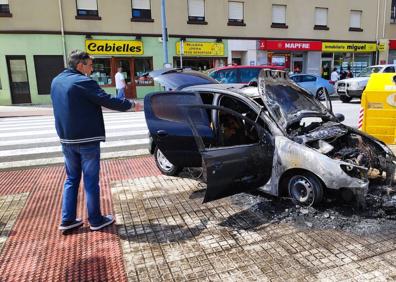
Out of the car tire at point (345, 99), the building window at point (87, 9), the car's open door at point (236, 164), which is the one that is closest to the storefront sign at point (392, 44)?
the car tire at point (345, 99)

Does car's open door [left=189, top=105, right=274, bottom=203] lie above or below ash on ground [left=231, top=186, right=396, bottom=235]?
above

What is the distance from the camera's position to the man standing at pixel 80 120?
383 cm

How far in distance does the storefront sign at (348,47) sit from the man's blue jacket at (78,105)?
25.7 meters

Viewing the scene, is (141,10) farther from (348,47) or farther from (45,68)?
(348,47)

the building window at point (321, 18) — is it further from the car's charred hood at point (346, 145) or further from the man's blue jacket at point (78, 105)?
the man's blue jacket at point (78, 105)

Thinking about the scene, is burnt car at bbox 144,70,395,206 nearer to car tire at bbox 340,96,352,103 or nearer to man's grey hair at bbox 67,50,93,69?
man's grey hair at bbox 67,50,93,69

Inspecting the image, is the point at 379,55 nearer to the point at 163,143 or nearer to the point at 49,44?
the point at 49,44

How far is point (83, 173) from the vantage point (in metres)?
4.09

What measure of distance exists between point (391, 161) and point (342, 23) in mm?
25460

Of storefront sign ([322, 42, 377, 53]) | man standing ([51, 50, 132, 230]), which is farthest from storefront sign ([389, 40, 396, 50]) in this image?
man standing ([51, 50, 132, 230])

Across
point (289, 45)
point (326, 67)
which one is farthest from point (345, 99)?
point (326, 67)

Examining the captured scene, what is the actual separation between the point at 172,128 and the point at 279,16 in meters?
22.5

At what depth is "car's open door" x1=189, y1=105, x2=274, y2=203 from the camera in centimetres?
420

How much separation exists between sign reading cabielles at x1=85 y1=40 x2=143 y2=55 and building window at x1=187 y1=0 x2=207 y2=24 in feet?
11.7
